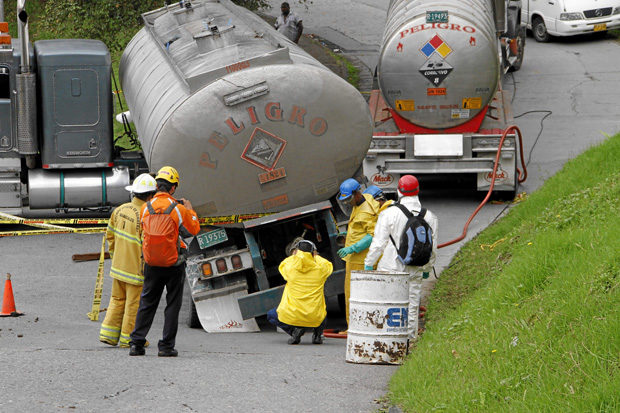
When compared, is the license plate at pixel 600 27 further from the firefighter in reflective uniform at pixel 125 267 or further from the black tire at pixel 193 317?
the firefighter in reflective uniform at pixel 125 267

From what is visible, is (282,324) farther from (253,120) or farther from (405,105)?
(405,105)

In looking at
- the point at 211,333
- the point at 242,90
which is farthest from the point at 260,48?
the point at 211,333

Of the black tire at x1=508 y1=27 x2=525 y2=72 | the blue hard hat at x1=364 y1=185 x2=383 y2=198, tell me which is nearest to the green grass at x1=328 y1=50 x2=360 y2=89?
the black tire at x1=508 y1=27 x2=525 y2=72

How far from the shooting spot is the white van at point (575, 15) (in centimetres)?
2398

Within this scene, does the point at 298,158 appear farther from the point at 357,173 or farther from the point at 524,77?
the point at 524,77

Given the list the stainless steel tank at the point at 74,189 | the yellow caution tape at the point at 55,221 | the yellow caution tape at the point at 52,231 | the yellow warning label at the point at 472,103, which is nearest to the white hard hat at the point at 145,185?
the yellow caution tape at the point at 52,231

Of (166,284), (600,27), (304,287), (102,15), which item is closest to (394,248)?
(304,287)

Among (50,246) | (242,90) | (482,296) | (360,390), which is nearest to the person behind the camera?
(360,390)

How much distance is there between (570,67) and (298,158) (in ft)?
50.1

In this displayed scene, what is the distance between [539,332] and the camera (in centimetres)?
614

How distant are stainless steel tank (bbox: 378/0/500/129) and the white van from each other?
1043 centimetres

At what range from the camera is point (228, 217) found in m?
9.57

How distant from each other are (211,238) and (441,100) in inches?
232

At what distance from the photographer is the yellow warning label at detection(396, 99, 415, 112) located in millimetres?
14500
